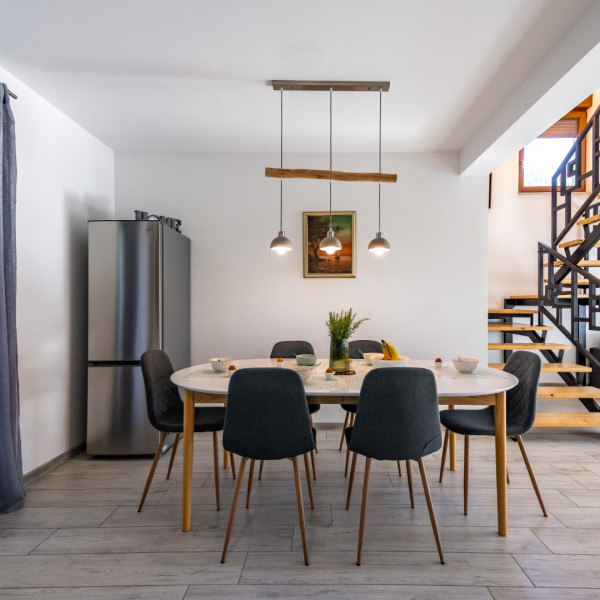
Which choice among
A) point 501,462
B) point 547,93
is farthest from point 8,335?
point 547,93

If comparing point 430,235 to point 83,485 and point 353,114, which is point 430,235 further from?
point 83,485

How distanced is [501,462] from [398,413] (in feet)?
2.33

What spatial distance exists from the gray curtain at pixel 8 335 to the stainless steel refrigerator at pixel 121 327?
78 centimetres

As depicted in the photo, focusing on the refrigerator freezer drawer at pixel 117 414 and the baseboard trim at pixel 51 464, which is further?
the refrigerator freezer drawer at pixel 117 414

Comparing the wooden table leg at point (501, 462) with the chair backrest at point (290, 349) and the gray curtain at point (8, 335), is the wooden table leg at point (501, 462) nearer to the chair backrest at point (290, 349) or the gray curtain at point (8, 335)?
the chair backrest at point (290, 349)

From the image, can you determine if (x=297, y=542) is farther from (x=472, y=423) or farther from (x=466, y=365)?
(x=466, y=365)

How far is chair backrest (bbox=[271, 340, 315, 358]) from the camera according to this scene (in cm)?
349

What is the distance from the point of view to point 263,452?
2.00 meters

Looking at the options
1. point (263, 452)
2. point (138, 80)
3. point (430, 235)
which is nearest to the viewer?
point (263, 452)

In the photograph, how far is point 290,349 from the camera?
352 centimetres

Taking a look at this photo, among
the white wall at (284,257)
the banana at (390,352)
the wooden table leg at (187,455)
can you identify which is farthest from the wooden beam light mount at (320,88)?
the wooden table leg at (187,455)

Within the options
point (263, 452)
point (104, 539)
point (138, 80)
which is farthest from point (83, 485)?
point (138, 80)

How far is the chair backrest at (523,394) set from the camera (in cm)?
237

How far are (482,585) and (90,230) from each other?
3376mm
